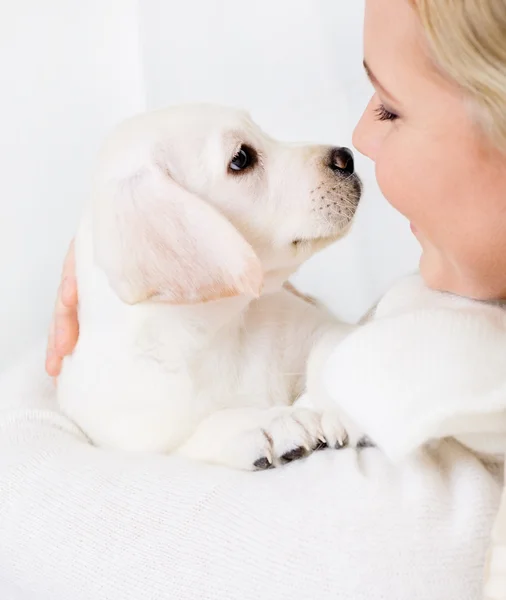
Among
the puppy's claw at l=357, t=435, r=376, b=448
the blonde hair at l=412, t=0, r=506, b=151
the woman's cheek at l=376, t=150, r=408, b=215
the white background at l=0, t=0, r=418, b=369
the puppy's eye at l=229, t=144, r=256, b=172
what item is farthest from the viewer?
the white background at l=0, t=0, r=418, b=369

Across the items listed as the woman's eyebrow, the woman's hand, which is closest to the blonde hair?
the woman's eyebrow

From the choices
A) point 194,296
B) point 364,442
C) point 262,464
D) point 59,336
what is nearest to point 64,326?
point 59,336

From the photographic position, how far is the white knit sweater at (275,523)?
869 millimetres

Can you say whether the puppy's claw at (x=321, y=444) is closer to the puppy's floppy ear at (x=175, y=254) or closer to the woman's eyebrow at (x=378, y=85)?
the puppy's floppy ear at (x=175, y=254)

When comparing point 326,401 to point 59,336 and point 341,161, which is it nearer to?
point 341,161

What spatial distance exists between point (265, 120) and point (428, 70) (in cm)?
136

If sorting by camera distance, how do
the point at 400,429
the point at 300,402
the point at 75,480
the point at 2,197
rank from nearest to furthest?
the point at 400,429
the point at 75,480
the point at 300,402
the point at 2,197

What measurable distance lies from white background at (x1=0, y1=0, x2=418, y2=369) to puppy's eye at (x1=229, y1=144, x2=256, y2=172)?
0.74m

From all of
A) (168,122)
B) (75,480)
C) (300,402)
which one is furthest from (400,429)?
(168,122)

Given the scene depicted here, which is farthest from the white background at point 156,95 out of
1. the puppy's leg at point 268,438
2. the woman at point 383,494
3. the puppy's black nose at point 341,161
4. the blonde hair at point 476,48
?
the blonde hair at point 476,48

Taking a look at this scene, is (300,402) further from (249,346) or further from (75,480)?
(75,480)

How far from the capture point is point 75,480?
43.6 inches

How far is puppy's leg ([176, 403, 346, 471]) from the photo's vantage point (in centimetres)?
108

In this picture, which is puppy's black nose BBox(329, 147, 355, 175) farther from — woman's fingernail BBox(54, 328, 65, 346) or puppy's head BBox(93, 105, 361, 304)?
woman's fingernail BBox(54, 328, 65, 346)
